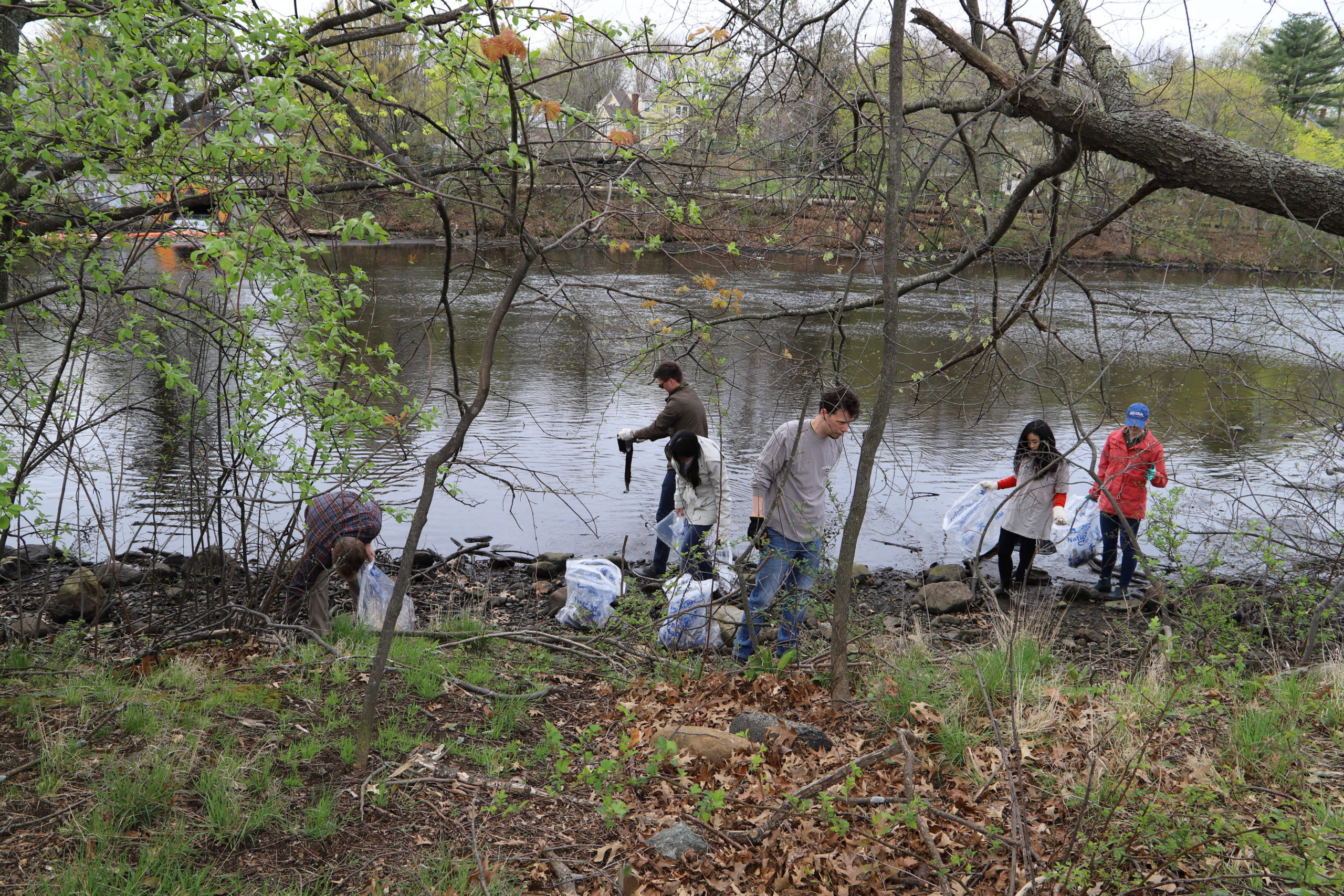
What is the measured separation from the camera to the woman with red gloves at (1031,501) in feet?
23.9

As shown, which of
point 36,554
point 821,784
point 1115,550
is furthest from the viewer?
point 36,554

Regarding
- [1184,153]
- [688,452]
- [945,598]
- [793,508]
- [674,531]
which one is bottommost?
[945,598]

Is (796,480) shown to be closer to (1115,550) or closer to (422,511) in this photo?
(422,511)

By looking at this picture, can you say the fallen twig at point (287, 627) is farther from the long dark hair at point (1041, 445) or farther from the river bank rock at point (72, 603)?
the long dark hair at point (1041, 445)

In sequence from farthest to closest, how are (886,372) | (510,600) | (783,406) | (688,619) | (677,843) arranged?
(783,406) < (510,600) < (688,619) < (886,372) < (677,843)

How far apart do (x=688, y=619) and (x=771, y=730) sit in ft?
6.28

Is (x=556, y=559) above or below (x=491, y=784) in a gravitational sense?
below

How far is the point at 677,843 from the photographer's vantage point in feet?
11.1

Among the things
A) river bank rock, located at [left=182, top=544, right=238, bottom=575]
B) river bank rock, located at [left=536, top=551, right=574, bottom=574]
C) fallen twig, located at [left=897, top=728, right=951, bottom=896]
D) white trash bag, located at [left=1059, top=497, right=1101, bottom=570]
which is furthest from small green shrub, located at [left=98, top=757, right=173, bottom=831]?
white trash bag, located at [left=1059, top=497, right=1101, bottom=570]

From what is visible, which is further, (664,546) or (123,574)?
(664,546)

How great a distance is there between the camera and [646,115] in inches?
217

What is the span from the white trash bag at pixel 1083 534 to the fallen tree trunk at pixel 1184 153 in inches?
160

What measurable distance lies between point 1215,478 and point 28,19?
12858 mm

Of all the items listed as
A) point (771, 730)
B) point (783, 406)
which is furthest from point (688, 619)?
point (783, 406)
